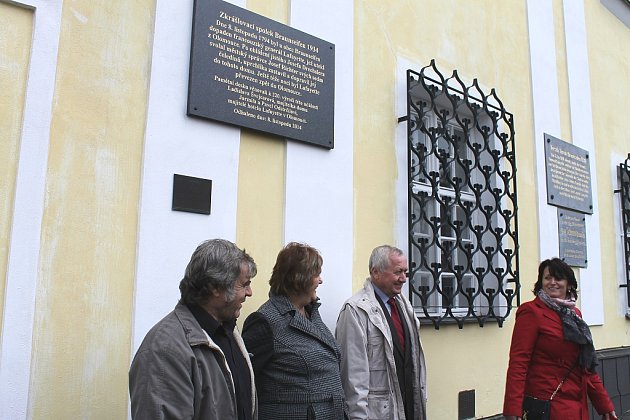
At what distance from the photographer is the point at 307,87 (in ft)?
10.6

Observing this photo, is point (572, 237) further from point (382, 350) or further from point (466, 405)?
point (382, 350)

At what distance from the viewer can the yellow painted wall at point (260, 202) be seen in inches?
115

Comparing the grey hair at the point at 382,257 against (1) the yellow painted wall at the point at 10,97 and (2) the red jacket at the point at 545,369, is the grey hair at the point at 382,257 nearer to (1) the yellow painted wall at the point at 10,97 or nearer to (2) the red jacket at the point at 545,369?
(2) the red jacket at the point at 545,369

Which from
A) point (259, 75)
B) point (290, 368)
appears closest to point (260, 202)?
point (259, 75)

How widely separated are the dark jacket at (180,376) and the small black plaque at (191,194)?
871 millimetres

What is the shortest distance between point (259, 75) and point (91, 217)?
116 centimetres

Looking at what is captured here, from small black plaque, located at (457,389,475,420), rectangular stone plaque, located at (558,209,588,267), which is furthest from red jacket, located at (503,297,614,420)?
rectangular stone plaque, located at (558,209,588,267)

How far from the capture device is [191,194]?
269 cm

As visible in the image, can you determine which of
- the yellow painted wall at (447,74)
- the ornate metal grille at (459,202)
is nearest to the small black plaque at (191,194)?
the yellow painted wall at (447,74)

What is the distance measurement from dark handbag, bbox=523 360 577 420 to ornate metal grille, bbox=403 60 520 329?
0.84 metres

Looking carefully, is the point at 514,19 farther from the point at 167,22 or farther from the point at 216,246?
the point at 216,246

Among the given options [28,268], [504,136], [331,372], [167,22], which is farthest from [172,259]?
[504,136]

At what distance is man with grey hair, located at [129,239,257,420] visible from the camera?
1683 mm

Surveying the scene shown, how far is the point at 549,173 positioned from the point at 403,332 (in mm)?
2737
